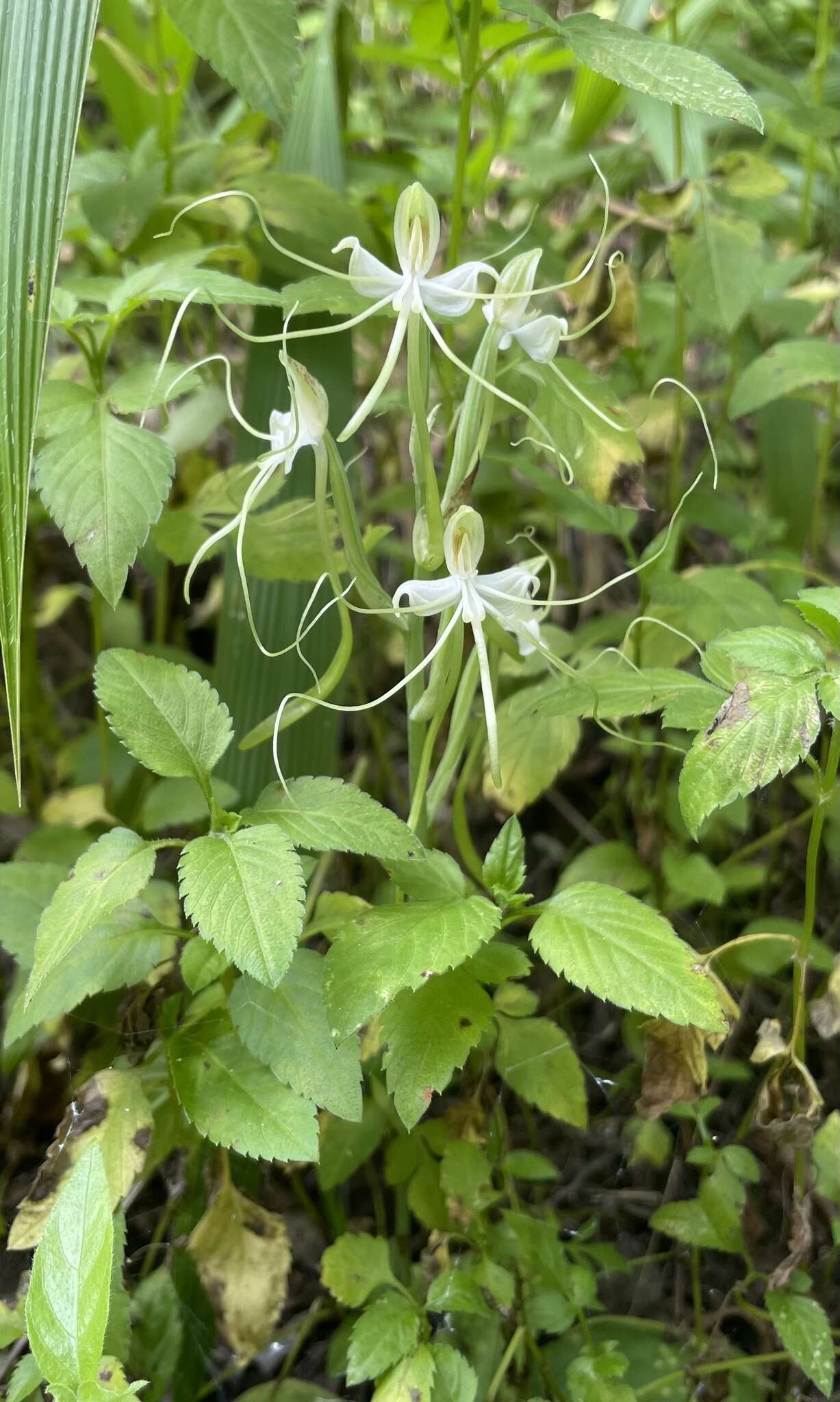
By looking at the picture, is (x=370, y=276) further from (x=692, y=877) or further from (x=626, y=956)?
(x=692, y=877)

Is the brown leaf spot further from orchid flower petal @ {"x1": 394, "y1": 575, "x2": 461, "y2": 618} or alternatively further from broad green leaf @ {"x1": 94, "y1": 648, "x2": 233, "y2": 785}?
broad green leaf @ {"x1": 94, "y1": 648, "x2": 233, "y2": 785}

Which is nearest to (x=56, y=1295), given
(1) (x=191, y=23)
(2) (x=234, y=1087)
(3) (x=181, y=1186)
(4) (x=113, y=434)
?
(2) (x=234, y=1087)

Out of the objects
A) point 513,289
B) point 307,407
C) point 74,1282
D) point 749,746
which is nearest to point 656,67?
point 513,289

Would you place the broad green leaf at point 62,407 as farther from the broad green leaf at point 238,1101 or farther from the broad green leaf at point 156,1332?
the broad green leaf at point 156,1332

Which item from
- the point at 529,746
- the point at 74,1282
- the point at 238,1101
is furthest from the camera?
the point at 529,746

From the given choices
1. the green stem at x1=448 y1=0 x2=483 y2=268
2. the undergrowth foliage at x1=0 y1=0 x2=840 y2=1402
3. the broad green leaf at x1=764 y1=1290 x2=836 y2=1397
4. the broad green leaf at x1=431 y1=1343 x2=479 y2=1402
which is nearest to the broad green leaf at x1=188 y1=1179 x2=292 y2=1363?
the undergrowth foliage at x1=0 y1=0 x2=840 y2=1402

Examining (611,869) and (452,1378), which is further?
(611,869)

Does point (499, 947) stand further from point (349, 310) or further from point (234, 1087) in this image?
point (349, 310)
